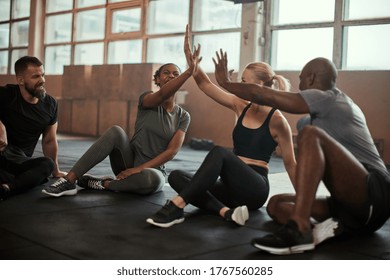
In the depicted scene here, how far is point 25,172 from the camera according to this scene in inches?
134

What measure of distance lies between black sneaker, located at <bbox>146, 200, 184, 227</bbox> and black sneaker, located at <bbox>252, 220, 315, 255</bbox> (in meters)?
0.59

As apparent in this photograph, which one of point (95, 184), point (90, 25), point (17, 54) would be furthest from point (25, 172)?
point (17, 54)

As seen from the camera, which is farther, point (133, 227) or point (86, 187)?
point (86, 187)

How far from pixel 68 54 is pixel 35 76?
26.7 ft

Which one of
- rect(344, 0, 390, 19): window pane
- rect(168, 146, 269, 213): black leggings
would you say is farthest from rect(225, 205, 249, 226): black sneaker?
rect(344, 0, 390, 19): window pane

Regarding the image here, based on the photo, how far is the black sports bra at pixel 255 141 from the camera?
2.86m

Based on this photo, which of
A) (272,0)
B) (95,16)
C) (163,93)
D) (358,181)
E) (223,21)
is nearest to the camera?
(358,181)

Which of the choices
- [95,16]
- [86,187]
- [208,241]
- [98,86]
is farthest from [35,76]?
[95,16]

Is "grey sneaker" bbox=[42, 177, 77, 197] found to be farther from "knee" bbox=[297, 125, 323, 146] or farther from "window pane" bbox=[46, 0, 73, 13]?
"window pane" bbox=[46, 0, 73, 13]

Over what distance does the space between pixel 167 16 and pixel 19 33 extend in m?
5.25

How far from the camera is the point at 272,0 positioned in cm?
770

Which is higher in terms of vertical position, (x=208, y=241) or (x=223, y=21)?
A: (x=223, y=21)

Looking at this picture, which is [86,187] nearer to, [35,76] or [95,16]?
[35,76]

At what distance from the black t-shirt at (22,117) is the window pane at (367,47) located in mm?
4585
